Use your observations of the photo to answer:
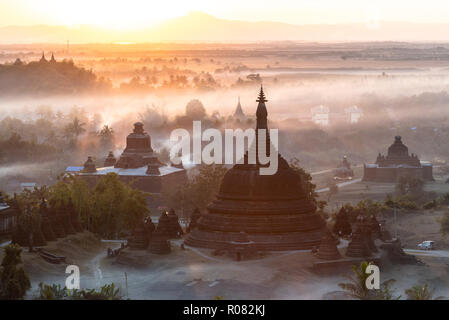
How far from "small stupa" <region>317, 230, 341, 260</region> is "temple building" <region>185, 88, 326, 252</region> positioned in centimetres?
422

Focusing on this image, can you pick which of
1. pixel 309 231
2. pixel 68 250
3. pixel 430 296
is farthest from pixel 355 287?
pixel 68 250

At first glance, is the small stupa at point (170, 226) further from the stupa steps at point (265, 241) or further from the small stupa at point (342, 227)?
the small stupa at point (342, 227)

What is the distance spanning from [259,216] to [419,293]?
81.2 ft

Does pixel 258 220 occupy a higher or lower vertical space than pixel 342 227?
higher

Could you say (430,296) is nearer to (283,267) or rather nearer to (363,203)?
(283,267)

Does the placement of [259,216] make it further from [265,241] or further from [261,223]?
[265,241]

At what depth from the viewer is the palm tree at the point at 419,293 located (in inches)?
3966

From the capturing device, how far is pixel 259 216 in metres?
123

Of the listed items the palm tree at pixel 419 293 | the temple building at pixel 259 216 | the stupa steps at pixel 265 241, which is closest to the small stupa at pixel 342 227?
the temple building at pixel 259 216

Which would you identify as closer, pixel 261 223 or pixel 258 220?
pixel 261 223

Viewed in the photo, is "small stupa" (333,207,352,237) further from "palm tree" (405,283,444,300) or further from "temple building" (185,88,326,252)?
"palm tree" (405,283,444,300)

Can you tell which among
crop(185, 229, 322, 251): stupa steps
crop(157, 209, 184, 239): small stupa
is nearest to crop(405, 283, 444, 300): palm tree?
crop(185, 229, 322, 251): stupa steps

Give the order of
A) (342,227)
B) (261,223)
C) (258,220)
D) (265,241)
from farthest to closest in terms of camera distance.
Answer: (342,227), (258,220), (261,223), (265,241)

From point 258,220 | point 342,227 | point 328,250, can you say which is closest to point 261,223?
point 258,220
